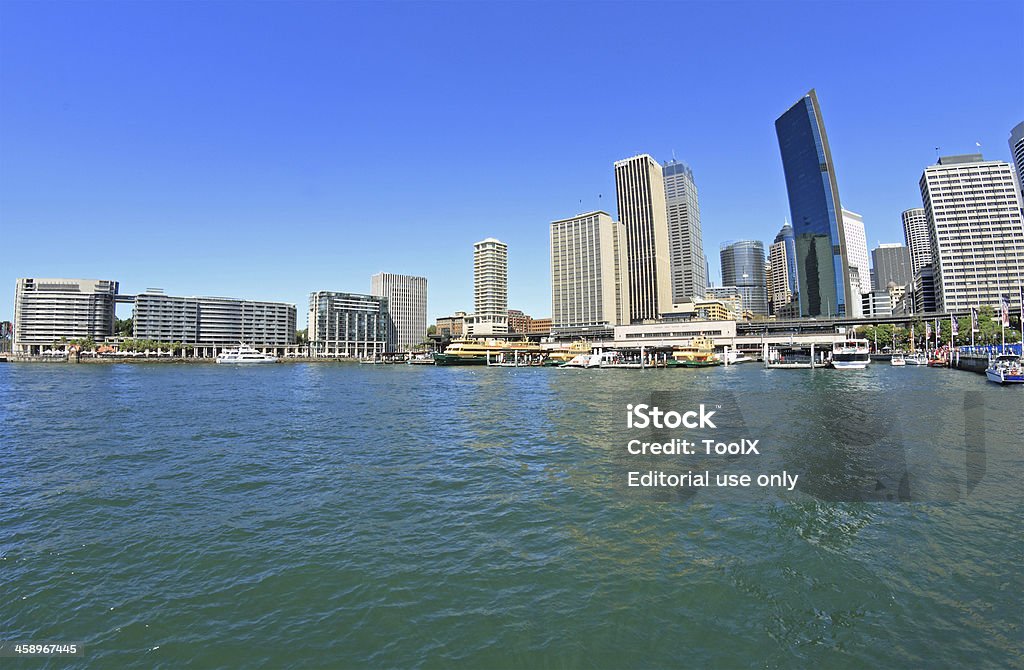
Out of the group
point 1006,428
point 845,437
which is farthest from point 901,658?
point 1006,428

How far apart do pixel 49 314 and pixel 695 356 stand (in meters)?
253

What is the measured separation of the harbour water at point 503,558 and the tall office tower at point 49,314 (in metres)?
237

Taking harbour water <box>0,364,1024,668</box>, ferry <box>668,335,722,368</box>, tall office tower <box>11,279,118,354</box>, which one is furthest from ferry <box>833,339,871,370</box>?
tall office tower <box>11,279,118,354</box>

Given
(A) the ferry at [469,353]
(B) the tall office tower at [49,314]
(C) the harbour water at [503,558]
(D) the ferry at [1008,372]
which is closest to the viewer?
(C) the harbour water at [503,558]

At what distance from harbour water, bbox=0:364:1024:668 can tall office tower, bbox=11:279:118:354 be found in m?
237

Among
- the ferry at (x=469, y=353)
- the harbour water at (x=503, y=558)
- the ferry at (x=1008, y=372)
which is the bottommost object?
the harbour water at (x=503, y=558)

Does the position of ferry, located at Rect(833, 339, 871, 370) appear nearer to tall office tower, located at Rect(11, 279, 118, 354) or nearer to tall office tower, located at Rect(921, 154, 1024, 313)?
tall office tower, located at Rect(921, 154, 1024, 313)

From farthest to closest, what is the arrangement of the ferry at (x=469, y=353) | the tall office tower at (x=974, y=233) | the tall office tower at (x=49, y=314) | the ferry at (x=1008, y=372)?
1. the tall office tower at (x=49, y=314)
2. the tall office tower at (x=974, y=233)
3. the ferry at (x=469, y=353)
4. the ferry at (x=1008, y=372)

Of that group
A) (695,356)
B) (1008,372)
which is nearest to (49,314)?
(695,356)

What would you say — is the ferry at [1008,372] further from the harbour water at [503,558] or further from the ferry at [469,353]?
the ferry at [469,353]

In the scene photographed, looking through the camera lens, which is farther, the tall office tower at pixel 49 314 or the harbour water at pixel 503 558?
the tall office tower at pixel 49 314

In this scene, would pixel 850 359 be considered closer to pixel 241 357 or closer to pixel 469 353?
pixel 469 353

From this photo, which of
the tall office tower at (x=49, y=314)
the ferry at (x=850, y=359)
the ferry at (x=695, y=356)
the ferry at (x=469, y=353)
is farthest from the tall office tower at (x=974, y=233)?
the tall office tower at (x=49, y=314)

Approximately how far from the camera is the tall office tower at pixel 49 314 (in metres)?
188
